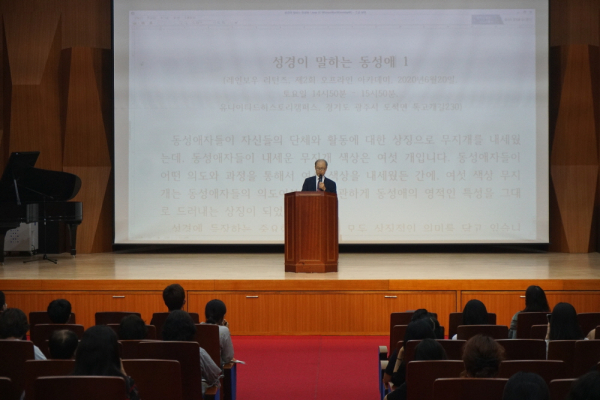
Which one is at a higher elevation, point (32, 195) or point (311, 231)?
point (32, 195)

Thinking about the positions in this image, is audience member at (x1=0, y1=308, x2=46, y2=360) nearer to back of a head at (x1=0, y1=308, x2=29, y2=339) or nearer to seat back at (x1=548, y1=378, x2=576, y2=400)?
back of a head at (x1=0, y1=308, x2=29, y2=339)

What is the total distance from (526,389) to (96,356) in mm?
1702

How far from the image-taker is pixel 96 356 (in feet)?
9.73

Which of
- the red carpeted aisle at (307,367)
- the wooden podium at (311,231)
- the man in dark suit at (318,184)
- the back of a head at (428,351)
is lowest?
the red carpeted aisle at (307,367)

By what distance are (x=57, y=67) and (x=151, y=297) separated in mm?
4664

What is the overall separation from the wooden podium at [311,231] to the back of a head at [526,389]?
4.78m

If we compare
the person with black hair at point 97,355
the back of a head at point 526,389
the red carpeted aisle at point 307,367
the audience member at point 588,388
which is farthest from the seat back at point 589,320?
the person with black hair at point 97,355

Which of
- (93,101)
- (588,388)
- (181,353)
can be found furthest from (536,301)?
(93,101)

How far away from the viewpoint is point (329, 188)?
7.82 meters

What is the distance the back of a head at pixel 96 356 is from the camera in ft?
9.73

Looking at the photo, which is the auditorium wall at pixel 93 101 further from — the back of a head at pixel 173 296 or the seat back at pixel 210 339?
the seat back at pixel 210 339

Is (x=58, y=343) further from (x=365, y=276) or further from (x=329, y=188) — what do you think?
(x=329, y=188)

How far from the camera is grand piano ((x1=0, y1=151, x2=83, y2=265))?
26.7 feet

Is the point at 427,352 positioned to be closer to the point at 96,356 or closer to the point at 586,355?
the point at 586,355
